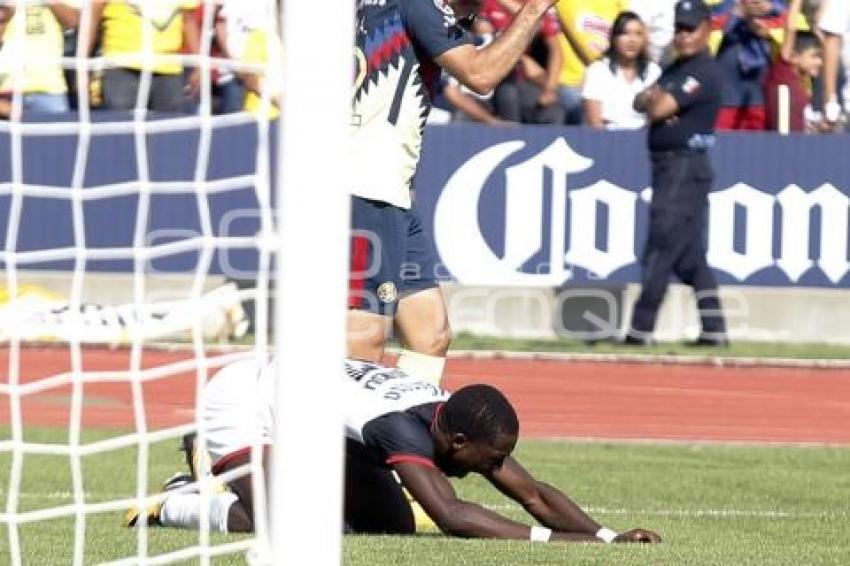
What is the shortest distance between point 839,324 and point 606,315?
1891mm

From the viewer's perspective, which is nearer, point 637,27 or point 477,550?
point 477,550

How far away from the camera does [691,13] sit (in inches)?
705

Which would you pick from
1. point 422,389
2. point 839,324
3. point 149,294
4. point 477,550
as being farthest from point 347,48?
point 839,324

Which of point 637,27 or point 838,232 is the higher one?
point 637,27

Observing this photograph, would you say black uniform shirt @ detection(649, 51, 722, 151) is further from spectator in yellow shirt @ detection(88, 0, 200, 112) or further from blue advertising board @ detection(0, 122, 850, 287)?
spectator in yellow shirt @ detection(88, 0, 200, 112)

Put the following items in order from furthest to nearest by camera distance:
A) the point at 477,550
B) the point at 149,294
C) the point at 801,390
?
the point at 149,294 < the point at 801,390 < the point at 477,550

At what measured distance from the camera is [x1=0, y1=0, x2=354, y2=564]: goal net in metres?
5.11

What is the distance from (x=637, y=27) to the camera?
61.4 ft

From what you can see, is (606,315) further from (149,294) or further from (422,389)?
(422,389)

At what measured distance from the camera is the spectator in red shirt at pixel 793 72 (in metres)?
19.5

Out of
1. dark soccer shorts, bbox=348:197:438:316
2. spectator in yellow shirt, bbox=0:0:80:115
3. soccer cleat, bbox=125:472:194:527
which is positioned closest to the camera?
soccer cleat, bbox=125:472:194:527

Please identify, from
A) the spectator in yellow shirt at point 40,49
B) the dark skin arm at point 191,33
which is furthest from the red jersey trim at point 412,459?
the dark skin arm at point 191,33

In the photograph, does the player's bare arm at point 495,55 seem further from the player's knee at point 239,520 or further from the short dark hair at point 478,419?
the player's knee at point 239,520

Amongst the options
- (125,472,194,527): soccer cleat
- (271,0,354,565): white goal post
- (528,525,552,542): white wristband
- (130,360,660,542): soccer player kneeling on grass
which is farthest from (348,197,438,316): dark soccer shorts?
(271,0,354,565): white goal post
